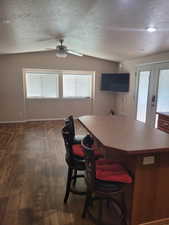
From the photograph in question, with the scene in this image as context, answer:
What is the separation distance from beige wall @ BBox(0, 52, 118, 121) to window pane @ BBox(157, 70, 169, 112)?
279 centimetres

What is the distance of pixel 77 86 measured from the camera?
7.05 meters

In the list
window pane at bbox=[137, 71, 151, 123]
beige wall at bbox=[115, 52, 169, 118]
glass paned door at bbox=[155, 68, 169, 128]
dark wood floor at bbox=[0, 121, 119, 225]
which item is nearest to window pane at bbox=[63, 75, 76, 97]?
beige wall at bbox=[115, 52, 169, 118]

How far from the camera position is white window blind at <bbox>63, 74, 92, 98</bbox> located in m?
6.90

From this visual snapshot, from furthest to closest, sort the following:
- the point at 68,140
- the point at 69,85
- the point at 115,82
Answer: the point at 69,85, the point at 115,82, the point at 68,140

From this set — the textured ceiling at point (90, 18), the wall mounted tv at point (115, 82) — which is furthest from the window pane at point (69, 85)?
the textured ceiling at point (90, 18)

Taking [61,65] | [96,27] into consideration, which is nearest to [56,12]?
[96,27]

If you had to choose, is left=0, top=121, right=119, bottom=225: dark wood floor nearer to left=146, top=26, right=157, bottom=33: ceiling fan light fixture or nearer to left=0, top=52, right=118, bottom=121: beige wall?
left=0, top=52, right=118, bottom=121: beige wall

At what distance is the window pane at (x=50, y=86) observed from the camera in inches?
263

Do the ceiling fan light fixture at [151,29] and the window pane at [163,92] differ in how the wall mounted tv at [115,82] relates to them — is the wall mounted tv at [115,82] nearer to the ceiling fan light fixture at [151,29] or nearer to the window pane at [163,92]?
the window pane at [163,92]

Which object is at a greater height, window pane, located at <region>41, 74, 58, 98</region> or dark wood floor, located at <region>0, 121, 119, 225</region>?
window pane, located at <region>41, 74, 58, 98</region>

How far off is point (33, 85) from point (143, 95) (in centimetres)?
→ 395

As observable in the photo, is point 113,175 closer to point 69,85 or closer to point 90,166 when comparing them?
point 90,166

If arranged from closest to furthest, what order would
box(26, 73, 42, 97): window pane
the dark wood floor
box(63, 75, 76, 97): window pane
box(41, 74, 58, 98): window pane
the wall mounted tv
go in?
the dark wood floor, the wall mounted tv, box(26, 73, 42, 97): window pane, box(41, 74, 58, 98): window pane, box(63, 75, 76, 97): window pane

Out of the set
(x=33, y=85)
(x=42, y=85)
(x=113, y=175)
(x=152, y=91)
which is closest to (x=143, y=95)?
(x=152, y=91)
